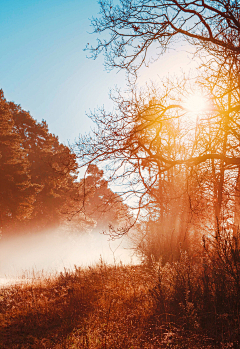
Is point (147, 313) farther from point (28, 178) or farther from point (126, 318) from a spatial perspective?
point (28, 178)

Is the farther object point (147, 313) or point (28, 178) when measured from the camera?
point (28, 178)

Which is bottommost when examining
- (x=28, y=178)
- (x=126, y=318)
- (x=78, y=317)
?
(x=78, y=317)

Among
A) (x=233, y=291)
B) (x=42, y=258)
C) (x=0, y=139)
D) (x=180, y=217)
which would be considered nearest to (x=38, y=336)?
(x=233, y=291)

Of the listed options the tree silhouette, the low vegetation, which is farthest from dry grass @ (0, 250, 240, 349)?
the tree silhouette


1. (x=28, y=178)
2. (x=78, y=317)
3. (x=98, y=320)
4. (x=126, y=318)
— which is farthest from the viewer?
(x=28, y=178)

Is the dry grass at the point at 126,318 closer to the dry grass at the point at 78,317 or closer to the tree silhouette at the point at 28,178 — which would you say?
the dry grass at the point at 78,317

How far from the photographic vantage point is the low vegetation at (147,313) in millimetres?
2934

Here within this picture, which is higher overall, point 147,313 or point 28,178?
point 28,178

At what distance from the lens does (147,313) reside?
408 cm

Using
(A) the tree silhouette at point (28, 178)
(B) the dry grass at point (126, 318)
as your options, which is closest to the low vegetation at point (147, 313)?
(B) the dry grass at point (126, 318)

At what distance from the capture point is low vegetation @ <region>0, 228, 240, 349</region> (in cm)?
293

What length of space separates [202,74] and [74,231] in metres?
25.8

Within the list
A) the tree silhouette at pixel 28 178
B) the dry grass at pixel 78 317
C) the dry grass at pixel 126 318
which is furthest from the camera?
the tree silhouette at pixel 28 178

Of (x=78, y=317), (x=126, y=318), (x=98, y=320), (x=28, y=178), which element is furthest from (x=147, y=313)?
(x=28, y=178)
